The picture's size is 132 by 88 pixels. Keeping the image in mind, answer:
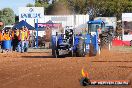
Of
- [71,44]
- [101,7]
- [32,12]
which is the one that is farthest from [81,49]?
[101,7]

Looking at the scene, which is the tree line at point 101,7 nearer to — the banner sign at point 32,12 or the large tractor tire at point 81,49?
the banner sign at point 32,12

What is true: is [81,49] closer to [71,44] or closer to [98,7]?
[71,44]

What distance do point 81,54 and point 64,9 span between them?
6438 centimetres

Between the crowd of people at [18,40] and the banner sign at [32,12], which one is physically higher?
the banner sign at [32,12]

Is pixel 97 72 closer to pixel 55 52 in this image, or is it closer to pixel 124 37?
pixel 55 52

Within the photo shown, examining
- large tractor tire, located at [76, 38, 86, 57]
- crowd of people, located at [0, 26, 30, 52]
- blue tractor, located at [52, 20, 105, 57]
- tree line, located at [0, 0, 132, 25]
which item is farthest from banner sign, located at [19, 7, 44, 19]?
tree line, located at [0, 0, 132, 25]

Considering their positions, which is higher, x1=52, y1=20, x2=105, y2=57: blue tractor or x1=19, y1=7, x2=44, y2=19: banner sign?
x1=19, y1=7, x2=44, y2=19: banner sign

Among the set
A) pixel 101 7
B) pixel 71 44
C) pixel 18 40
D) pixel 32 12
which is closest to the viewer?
pixel 71 44

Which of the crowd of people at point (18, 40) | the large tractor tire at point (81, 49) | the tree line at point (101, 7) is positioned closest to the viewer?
the large tractor tire at point (81, 49)

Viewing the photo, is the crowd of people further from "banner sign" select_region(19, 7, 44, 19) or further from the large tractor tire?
the large tractor tire

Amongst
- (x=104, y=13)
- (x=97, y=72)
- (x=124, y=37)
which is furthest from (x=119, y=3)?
(x=97, y=72)

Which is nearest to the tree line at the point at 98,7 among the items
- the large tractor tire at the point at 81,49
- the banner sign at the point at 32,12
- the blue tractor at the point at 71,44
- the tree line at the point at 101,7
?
the tree line at the point at 101,7

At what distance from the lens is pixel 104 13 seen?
86.2m

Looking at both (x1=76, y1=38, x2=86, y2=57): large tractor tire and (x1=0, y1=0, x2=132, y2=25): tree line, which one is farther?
Answer: (x1=0, y1=0, x2=132, y2=25): tree line
